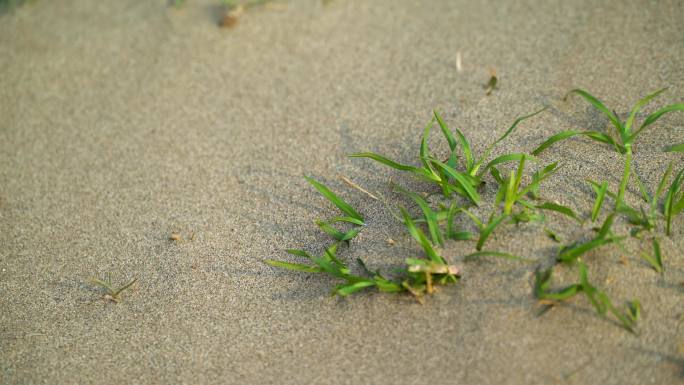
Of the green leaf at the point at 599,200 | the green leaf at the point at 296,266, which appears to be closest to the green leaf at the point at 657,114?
the green leaf at the point at 599,200

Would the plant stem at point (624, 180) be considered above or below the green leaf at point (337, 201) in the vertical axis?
above

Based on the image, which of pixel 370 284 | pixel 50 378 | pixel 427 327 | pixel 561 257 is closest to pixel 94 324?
pixel 50 378

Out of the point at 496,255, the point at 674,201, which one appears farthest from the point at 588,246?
the point at 674,201

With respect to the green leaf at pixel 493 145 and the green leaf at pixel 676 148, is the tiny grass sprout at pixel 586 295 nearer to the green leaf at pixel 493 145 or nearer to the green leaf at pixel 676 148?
the green leaf at pixel 493 145

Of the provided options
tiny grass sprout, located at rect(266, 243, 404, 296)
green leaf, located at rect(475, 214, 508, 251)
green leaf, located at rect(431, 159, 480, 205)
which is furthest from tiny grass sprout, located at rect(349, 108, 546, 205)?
tiny grass sprout, located at rect(266, 243, 404, 296)

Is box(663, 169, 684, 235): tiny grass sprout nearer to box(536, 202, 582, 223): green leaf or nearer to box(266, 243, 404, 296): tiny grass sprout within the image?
box(536, 202, 582, 223): green leaf

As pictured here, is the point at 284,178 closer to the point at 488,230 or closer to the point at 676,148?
the point at 488,230
